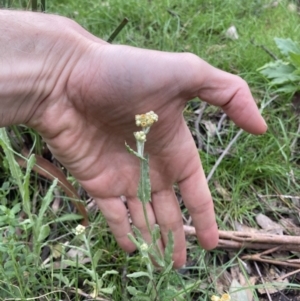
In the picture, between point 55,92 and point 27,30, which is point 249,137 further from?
point 27,30

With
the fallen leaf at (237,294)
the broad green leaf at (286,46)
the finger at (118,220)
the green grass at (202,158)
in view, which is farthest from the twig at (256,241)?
the broad green leaf at (286,46)

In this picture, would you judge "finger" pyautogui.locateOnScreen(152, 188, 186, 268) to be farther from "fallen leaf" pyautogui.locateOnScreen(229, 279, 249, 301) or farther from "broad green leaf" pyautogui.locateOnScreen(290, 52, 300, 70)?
"broad green leaf" pyautogui.locateOnScreen(290, 52, 300, 70)

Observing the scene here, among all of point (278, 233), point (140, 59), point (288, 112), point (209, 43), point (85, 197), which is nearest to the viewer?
point (140, 59)

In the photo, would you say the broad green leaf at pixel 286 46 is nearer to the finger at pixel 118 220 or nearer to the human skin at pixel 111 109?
the human skin at pixel 111 109

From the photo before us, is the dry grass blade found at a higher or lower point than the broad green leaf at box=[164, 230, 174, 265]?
lower

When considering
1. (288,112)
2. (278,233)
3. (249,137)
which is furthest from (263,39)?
(278,233)

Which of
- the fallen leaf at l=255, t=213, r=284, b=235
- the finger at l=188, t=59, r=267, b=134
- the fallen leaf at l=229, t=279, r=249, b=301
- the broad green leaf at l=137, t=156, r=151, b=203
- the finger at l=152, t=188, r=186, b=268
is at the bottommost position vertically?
the fallen leaf at l=255, t=213, r=284, b=235

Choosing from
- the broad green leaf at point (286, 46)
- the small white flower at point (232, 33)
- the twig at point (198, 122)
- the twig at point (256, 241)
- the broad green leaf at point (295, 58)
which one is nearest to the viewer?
the twig at point (256, 241)

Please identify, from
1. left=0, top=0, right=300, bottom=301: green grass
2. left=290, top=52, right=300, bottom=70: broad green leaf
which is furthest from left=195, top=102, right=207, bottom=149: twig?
left=290, top=52, right=300, bottom=70: broad green leaf
